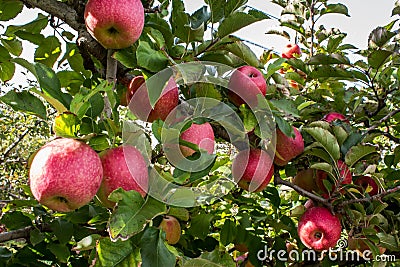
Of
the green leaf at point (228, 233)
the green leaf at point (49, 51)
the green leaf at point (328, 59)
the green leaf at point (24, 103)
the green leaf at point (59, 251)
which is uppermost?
the green leaf at point (328, 59)

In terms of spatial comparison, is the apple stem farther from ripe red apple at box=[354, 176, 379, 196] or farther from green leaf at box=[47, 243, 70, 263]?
ripe red apple at box=[354, 176, 379, 196]

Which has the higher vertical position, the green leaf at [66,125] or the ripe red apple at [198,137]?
the green leaf at [66,125]

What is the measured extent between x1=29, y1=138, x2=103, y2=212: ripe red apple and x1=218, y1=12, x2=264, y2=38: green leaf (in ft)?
1.43

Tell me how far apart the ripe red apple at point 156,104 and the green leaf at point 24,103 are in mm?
190

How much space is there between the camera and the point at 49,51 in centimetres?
146

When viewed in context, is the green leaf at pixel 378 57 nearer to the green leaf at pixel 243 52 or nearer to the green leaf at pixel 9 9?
the green leaf at pixel 243 52

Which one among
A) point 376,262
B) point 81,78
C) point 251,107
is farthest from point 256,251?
point 81,78

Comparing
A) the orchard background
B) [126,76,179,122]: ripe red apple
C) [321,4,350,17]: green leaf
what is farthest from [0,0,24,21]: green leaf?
[321,4,350,17]: green leaf

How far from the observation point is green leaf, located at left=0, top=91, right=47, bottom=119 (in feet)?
2.92

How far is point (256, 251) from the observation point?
1.56 meters

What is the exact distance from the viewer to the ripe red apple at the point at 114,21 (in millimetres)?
958

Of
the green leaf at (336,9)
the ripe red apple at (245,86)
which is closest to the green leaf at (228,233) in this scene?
the ripe red apple at (245,86)

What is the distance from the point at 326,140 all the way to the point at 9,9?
40.9 inches

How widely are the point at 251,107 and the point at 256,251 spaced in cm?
67
